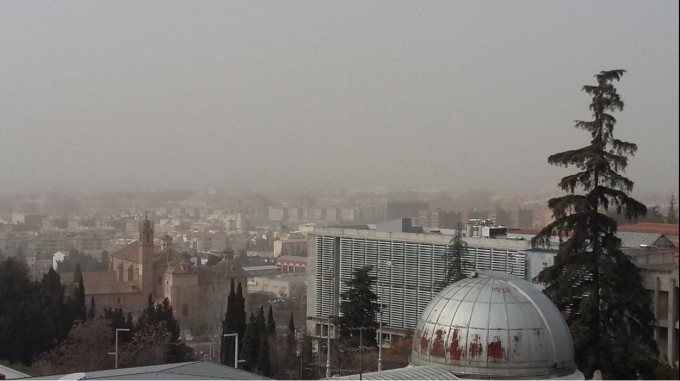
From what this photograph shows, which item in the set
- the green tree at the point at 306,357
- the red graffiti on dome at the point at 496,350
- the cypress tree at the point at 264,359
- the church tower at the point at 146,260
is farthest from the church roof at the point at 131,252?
the red graffiti on dome at the point at 496,350

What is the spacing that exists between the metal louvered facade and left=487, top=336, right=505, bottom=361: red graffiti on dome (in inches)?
852

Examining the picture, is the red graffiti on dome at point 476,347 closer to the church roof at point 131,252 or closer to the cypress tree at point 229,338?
the cypress tree at point 229,338

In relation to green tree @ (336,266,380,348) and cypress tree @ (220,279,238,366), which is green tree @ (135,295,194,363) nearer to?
cypress tree @ (220,279,238,366)

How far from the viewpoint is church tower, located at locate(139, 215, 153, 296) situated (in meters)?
47.2

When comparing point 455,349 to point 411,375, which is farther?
point 455,349

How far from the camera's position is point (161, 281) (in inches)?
1855

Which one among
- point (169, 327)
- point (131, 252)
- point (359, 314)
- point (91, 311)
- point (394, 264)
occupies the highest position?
point (394, 264)

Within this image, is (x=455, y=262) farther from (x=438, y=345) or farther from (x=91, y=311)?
(x=438, y=345)

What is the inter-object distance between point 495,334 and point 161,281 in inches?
1416

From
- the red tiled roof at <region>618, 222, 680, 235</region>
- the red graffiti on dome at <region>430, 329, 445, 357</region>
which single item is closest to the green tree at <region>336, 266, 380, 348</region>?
the red tiled roof at <region>618, 222, 680, 235</region>

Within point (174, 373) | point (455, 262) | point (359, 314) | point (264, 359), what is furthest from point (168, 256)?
point (174, 373)

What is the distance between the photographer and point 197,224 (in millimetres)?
45375

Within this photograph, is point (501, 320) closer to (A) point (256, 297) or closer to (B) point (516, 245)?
(B) point (516, 245)

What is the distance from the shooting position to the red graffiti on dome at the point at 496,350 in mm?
12516
